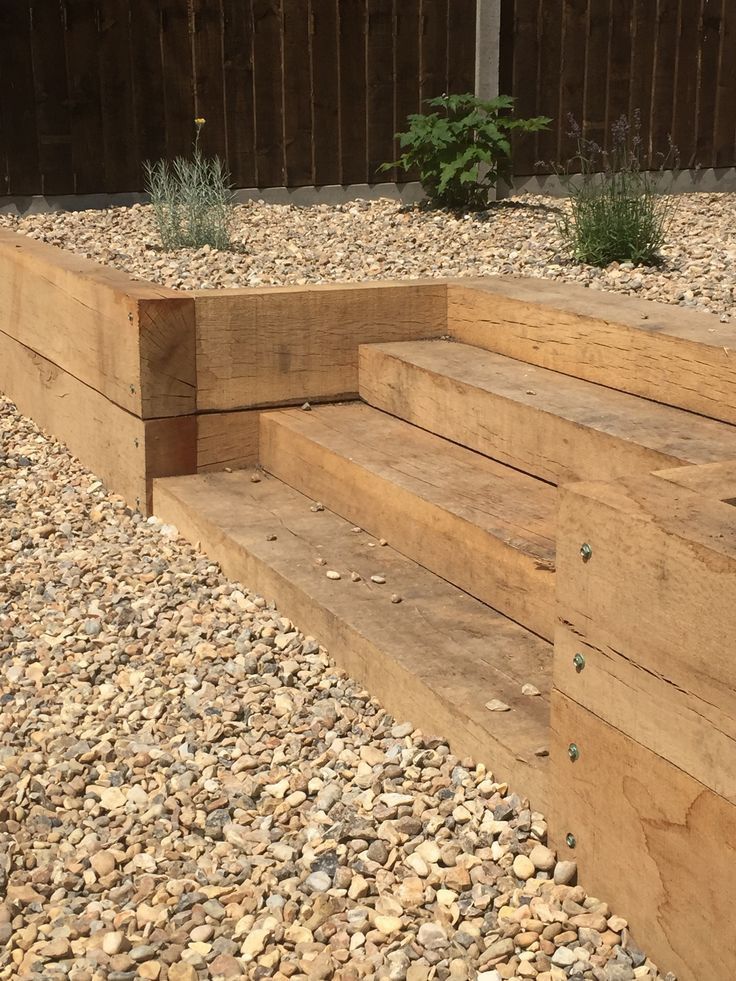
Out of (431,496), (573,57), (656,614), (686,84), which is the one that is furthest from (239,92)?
(656,614)

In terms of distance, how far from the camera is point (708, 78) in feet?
28.7

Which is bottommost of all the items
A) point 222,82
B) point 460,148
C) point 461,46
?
point 460,148

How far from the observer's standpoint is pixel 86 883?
2666 mm

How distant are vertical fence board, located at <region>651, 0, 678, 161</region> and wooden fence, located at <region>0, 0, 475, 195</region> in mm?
1318

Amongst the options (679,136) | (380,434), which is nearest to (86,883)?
(380,434)

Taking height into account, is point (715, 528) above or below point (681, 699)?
above

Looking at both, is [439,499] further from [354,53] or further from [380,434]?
[354,53]

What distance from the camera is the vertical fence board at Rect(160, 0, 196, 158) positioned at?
7488 mm

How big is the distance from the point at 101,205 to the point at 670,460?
4.99 meters

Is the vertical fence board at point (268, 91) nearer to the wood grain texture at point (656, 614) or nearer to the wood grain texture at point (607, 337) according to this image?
the wood grain texture at point (607, 337)

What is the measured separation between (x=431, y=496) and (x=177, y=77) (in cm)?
457

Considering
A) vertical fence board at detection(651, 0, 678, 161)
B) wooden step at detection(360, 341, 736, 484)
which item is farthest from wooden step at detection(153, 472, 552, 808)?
vertical fence board at detection(651, 0, 678, 161)

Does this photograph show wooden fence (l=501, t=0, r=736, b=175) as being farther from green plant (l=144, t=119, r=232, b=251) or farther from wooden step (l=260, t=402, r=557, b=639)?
wooden step (l=260, t=402, r=557, b=639)

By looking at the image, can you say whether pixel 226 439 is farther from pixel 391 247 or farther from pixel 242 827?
pixel 242 827
